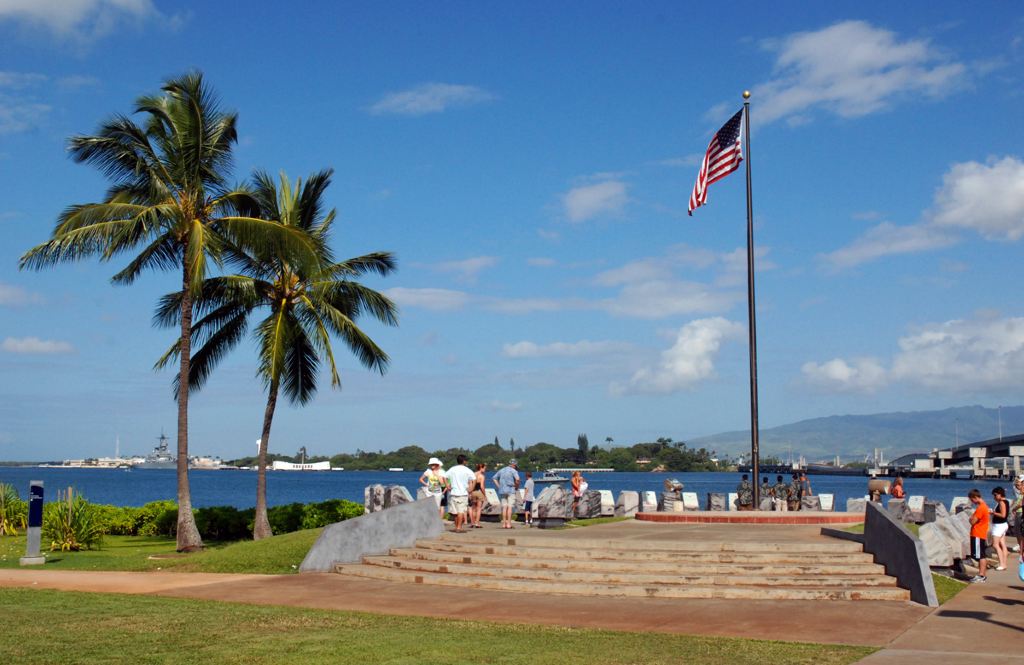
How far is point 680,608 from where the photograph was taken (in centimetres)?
1288

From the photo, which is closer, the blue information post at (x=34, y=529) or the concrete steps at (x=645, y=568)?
the concrete steps at (x=645, y=568)

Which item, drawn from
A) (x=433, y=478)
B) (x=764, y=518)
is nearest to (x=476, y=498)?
(x=433, y=478)

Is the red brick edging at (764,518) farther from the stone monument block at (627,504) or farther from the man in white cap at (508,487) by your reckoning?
the stone monument block at (627,504)

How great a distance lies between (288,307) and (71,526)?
7188 mm

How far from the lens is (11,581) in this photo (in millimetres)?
16141

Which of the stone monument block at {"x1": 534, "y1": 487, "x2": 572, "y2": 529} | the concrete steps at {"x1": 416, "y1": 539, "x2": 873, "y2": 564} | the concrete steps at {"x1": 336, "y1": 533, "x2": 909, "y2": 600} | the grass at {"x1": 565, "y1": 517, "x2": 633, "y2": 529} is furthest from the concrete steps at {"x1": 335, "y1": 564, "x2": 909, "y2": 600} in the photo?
the grass at {"x1": 565, "y1": 517, "x2": 633, "y2": 529}

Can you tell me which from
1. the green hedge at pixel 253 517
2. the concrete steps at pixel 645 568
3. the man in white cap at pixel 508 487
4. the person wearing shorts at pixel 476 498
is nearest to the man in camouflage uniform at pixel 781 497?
the man in white cap at pixel 508 487

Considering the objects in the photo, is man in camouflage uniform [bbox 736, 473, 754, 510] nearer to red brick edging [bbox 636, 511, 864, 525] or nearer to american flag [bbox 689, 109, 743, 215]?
red brick edging [bbox 636, 511, 864, 525]

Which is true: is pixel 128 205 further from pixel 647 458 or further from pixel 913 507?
pixel 647 458

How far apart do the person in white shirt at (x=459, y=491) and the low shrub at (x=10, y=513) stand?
17.0m

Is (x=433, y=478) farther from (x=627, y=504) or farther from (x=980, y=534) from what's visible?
(x=980, y=534)

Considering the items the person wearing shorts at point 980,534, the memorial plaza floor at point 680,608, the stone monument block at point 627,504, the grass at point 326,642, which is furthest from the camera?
the stone monument block at point 627,504

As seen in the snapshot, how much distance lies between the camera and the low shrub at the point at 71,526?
912 inches

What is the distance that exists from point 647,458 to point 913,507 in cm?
16821
